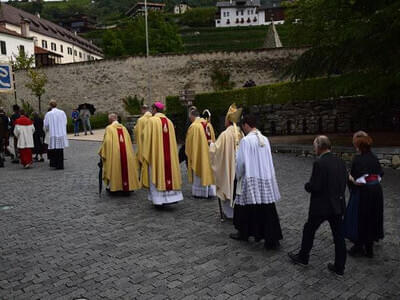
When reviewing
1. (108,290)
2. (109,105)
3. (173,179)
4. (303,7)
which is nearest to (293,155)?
(173,179)

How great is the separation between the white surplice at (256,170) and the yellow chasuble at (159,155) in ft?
7.42

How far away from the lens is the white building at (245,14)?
102 metres

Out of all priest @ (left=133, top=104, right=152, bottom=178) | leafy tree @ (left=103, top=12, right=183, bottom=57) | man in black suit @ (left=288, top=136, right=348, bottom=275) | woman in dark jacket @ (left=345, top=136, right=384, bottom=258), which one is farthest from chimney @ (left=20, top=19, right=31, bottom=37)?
man in black suit @ (left=288, top=136, right=348, bottom=275)

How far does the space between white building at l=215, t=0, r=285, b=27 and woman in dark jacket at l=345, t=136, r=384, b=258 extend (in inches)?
4048

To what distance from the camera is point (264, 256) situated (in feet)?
16.7

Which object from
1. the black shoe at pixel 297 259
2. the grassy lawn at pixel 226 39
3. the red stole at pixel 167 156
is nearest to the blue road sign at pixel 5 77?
the red stole at pixel 167 156

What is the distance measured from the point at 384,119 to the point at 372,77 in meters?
5.14

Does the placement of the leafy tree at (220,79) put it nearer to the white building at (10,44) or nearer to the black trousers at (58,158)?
the black trousers at (58,158)

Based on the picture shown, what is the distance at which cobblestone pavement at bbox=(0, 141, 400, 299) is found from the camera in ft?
13.7

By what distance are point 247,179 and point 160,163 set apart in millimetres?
2388

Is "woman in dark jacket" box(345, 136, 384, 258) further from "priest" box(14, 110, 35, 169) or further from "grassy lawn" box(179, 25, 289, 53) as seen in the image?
"grassy lawn" box(179, 25, 289, 53)

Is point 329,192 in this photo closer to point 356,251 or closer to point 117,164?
point 356,251

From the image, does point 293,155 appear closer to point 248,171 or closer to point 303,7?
point 248,171

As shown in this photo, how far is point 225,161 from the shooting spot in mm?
6422
